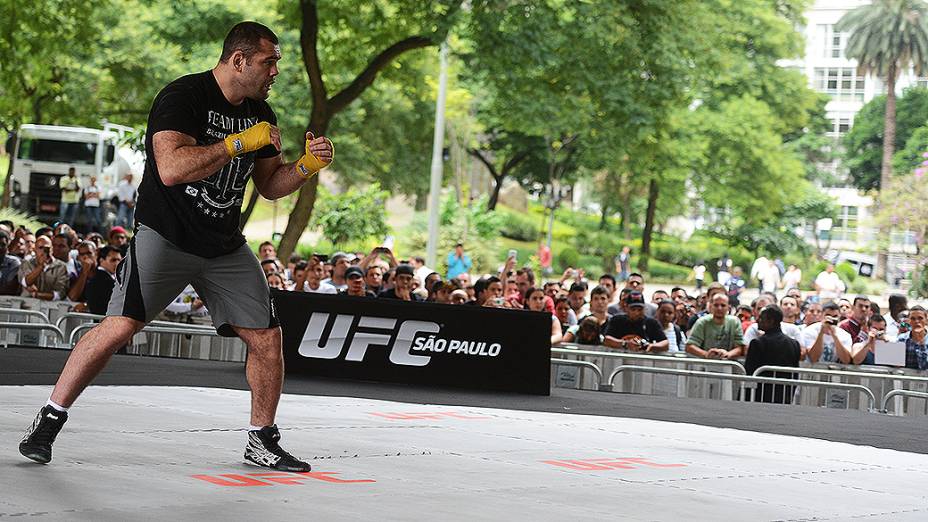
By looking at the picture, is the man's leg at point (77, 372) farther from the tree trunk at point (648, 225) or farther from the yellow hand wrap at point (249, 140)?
the tree trunk at point (648, 225)

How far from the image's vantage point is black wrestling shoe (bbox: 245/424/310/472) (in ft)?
22.5

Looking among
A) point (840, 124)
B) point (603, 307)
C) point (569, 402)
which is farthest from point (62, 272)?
point (840, 124)

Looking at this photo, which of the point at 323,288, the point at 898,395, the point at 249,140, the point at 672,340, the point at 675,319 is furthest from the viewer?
the point at 675,319

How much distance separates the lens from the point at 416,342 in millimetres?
13422

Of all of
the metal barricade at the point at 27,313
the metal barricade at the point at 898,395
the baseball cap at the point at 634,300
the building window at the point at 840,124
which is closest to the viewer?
the metal barricade at the point at 898,395

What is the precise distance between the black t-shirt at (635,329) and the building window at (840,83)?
112 metres

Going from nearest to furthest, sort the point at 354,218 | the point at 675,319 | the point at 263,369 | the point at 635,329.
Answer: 1. the point at 263,369
2. the point at 635,329
3. the point at 675,319
4. the point at 354,218

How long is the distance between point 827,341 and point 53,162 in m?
30.1

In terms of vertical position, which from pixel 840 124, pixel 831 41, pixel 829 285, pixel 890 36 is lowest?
pixel 829 285

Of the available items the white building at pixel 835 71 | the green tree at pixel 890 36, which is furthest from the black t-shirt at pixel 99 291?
the white building at pixel 835 71

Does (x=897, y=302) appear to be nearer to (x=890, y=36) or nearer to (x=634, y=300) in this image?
(x=634, y=300)

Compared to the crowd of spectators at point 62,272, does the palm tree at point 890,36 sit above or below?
above

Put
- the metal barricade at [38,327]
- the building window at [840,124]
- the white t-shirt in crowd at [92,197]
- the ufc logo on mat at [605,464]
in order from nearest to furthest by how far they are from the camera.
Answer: the ufc logo on mat at [605,464]
the metal barricade at [38,327]
the white t-shirt in crowd at [92,197]
the building window at [840,124]

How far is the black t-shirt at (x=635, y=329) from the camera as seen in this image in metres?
15.9
